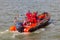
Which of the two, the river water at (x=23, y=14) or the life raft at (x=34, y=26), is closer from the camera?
the river water at (x=23, y=14)

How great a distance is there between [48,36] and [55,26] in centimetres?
288

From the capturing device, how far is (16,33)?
2395cm

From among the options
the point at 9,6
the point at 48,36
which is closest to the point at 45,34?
the point at 48,36

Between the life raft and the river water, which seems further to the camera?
the life raft

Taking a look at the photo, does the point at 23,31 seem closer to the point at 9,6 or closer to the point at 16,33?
the point at 16,33

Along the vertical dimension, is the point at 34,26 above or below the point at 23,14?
above

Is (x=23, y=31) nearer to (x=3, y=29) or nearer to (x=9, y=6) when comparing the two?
(x=3, y=29)

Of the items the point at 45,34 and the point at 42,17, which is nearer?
the point at 45,34

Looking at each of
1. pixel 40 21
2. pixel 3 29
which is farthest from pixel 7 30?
pixel 40 21

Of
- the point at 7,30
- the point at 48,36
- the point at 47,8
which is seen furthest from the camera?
the point at 47,8

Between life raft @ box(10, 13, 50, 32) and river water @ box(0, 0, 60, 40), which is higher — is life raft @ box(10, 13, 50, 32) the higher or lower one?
the higher one

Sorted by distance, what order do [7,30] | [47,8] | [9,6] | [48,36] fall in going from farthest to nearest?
[9,6]
[47,8]
[7,30]
[48,36]

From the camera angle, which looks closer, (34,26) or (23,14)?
(34,26)

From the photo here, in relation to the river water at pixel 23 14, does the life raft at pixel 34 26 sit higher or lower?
higher
